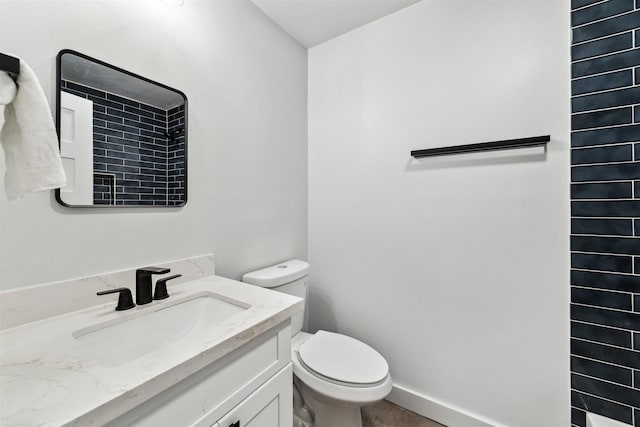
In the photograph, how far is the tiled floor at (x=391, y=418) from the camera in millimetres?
1414

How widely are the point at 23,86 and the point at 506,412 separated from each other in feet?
6.83

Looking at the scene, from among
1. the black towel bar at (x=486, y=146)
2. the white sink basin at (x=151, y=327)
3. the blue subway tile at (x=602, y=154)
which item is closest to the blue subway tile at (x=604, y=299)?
the blue subway tile at (x=602, y=154)

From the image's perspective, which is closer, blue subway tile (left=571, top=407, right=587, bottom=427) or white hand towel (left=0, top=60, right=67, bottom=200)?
white hand towel (left=0, top=60, right=67, bottom=200)

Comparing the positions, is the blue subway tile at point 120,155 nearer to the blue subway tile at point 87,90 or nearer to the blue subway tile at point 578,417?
the blue subway tile at point 87,90

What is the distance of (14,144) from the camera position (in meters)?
0.54

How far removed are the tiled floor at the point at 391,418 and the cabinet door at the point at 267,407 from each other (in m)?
0.77

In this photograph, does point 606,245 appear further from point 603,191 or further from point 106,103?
point 106,103

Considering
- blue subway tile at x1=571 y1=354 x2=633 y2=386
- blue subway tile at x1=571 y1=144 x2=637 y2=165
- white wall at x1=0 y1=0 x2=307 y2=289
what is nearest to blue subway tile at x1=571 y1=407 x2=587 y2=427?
blue subway tile at x1=571 y1=354 x2=633 y2=386

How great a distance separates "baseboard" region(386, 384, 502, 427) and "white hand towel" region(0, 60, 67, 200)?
1833 millimetres

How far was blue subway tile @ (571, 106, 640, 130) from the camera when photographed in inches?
39.6

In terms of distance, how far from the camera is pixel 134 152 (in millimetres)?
1007

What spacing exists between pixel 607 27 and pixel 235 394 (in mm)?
1890

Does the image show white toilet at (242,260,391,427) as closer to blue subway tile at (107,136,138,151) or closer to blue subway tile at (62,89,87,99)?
blue subway tile at (107,136,138,151)

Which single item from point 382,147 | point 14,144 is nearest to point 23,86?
point 14,144
